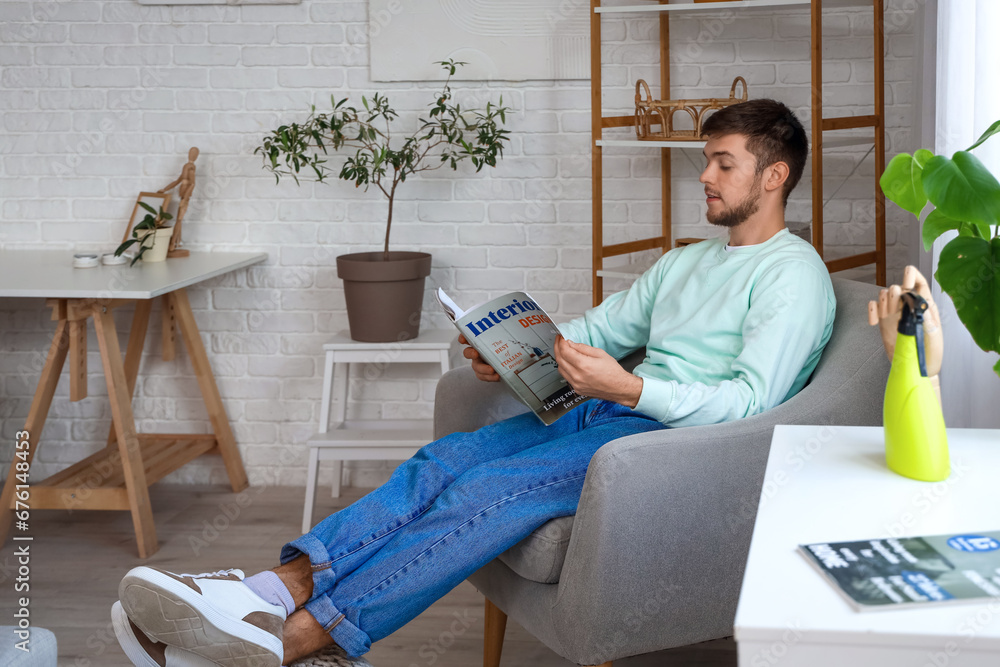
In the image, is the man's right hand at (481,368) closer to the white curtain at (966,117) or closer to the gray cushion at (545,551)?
the gray cushion at (545,551)

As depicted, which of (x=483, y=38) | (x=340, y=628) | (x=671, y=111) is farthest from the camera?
(x=483, y=38)

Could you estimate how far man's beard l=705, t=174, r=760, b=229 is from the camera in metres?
1.86

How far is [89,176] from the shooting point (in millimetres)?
3070

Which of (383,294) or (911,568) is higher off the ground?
(383,294)

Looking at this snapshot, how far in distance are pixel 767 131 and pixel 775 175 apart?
85mm

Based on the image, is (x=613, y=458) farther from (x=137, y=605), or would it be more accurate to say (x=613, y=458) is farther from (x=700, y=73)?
(x=700, y=73)

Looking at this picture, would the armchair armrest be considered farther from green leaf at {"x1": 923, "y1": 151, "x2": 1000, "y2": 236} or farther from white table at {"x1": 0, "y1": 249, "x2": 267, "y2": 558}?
green leaf at {"x1": 923, "y1": 151, "x2": 1000, "y2": 236}

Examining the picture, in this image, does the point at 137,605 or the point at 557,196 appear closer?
the point at 137,605

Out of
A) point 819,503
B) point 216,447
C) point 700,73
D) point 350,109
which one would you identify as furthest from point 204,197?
point 819,503

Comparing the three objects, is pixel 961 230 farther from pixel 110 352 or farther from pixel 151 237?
pixel 151 237

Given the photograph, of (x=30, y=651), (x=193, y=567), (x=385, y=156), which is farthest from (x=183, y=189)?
(x=30, y=651)

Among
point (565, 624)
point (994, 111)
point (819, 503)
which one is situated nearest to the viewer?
point (819, 503)

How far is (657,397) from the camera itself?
63.9 inches

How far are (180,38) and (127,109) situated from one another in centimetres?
28
